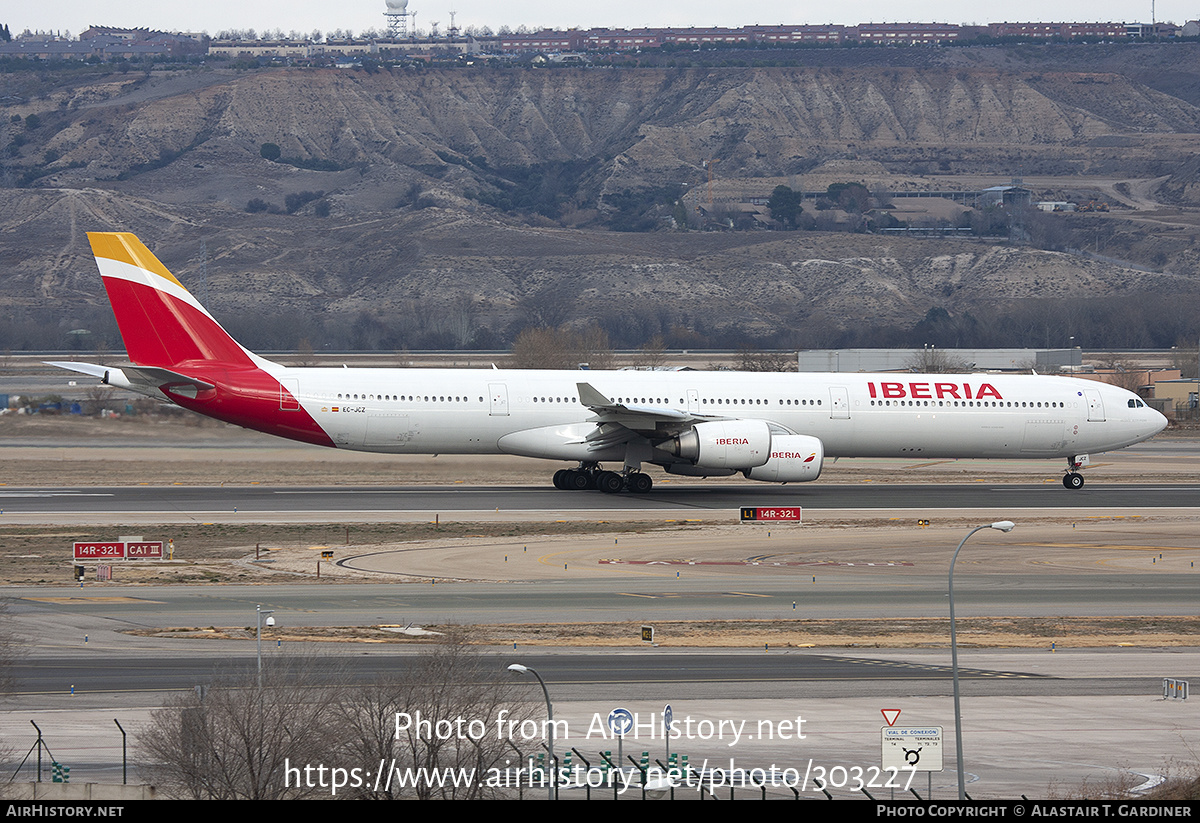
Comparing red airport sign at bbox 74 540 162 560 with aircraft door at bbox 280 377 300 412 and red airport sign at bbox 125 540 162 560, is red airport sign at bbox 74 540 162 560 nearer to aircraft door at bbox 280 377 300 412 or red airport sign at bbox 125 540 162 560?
red airport sign at bbox 125 540 162 560

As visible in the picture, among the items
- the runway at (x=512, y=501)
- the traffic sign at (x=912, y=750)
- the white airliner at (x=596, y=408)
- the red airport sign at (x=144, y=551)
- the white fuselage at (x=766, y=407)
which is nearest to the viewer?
the traffic sign at (x=912, y=750)

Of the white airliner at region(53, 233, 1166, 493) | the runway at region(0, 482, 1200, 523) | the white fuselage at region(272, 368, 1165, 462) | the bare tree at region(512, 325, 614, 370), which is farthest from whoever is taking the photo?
the bare tree at region(512, 325, 614, 370)

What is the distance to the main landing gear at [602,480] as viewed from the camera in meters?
48.7

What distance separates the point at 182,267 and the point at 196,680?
588 ft

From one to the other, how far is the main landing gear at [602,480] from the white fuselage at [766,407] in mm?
1070

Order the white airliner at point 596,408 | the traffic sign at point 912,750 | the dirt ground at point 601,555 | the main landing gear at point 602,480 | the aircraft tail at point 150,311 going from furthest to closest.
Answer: the main landing gear at point 602,480 → the white airliner at point 596,408 → the aircraft tail at point 150,311 → the dirt ground at point 601,555 → the traffic sign at point 912,750

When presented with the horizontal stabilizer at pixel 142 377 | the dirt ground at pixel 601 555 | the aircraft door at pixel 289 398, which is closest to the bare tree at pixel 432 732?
the dirt ground at pixel 601 555

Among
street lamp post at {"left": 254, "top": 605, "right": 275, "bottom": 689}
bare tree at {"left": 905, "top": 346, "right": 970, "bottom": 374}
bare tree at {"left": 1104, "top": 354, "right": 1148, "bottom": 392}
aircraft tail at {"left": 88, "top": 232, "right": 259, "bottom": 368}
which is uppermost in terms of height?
bare tree at {"left": 905, "top": 346, "right": 970, "bottom": 374}

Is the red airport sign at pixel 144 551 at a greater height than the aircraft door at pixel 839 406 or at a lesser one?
lesser

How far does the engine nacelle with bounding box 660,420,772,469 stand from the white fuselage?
2501mm

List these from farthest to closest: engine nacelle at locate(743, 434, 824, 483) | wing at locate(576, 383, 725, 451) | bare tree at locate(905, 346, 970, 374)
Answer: bare tree at locate(905, 346, 970, 374) < engine nacelle at locate(743, 434, 824, 483) < wing at locate(576, 383, 725, 451)

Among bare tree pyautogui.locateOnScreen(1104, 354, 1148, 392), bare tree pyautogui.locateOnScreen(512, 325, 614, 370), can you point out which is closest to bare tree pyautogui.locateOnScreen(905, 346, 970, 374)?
bare tree pyautogui.locateOnScreen(1104, 354, 1148, 392)

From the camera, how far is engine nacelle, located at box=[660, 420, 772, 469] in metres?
45.7

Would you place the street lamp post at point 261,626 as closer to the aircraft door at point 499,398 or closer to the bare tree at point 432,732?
the bare tree at point 432,732
